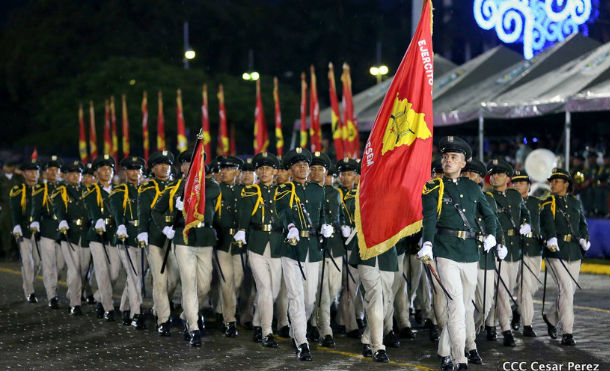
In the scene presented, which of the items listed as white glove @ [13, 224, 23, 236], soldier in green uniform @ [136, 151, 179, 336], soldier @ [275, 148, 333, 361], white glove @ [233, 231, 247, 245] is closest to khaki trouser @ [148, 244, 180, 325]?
soldier in green uniform @ [136, 151, 179, 336]

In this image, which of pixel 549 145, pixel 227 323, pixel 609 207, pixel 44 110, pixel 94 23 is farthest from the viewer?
pixel 94 23

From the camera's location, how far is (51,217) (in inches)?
619

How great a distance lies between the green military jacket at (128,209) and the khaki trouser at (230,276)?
3.45ft

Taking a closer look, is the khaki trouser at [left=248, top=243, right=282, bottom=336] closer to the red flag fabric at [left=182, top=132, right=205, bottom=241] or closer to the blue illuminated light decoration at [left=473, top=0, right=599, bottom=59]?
the red flag fabric at [left=182, top=132, right=205, bottom=241]

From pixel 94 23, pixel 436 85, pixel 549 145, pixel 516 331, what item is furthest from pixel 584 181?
pixel 94 23

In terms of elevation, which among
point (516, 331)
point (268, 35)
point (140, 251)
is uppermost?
point (268, 35)

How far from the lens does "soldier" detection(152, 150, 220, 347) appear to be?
38.5 feet

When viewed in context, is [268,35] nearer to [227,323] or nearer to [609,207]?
[609,207]

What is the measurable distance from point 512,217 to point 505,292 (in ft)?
2.81

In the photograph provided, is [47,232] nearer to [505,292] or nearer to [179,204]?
[179,204]

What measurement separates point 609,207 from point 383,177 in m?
12.1

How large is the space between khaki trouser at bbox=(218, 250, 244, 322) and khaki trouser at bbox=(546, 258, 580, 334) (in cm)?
348

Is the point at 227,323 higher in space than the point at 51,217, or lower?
lower

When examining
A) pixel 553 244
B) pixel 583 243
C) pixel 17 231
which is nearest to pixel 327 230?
pixel 553 244
